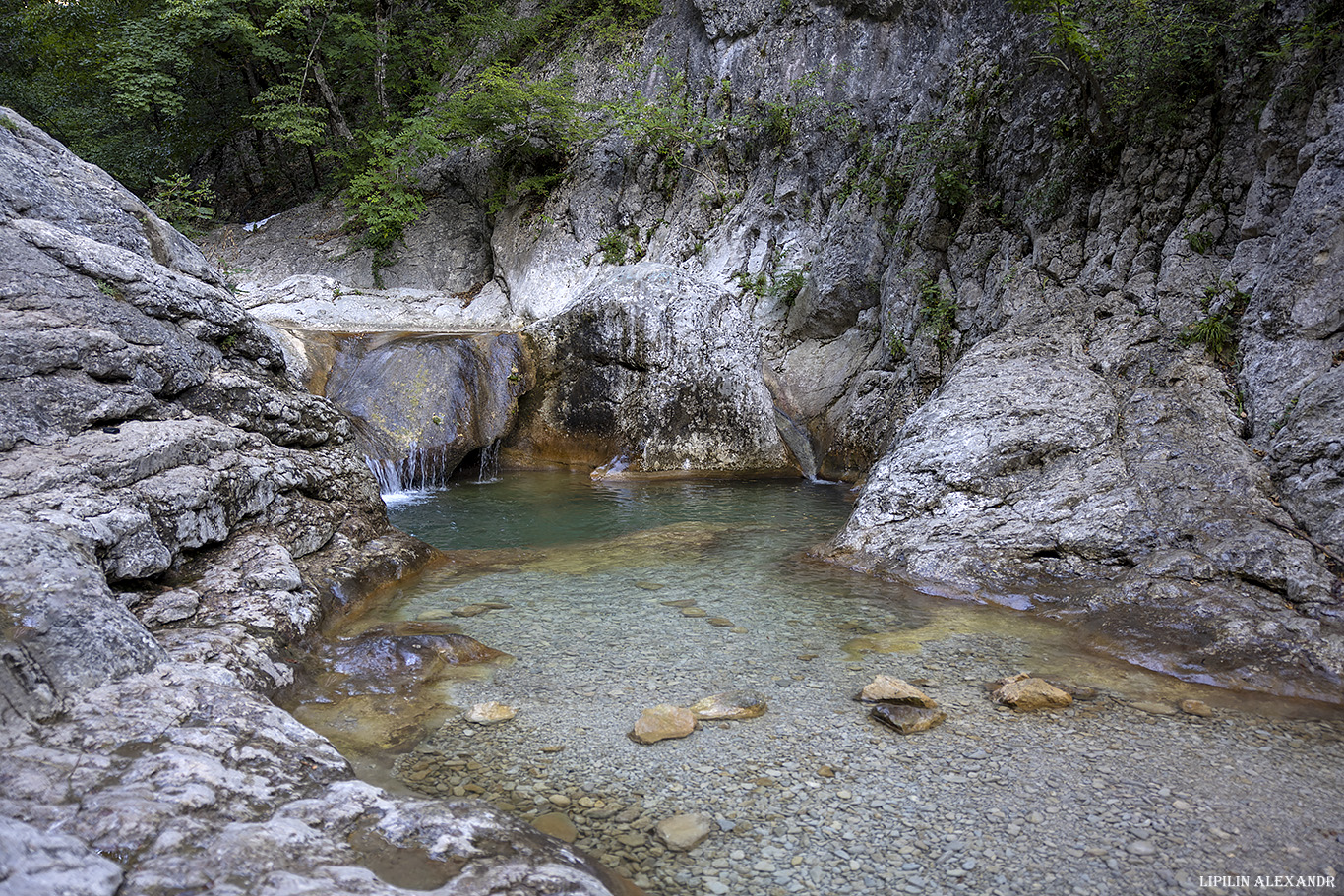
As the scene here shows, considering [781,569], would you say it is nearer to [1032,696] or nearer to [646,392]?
[1032,696]

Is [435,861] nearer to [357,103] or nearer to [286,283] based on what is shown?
[286,283]

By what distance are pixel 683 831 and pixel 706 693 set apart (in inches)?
46.0

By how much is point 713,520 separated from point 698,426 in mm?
3565

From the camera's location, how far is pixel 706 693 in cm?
383

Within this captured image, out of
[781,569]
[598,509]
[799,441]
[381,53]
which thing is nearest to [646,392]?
[799,441]

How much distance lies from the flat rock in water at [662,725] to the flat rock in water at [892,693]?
931 millimetres

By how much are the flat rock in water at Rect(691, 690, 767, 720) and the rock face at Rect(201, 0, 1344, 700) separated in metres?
2.28

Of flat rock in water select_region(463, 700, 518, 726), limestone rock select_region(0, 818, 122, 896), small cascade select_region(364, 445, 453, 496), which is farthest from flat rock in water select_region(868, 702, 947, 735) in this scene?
small cascade select_region(364, 445, 453, 496)

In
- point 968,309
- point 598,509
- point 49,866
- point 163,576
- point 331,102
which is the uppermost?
point 331,102

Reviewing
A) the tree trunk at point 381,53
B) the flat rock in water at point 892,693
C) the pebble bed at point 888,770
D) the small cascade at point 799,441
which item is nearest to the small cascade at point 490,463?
the small cascade at point 799,441

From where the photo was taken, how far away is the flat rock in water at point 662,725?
3.36 meters

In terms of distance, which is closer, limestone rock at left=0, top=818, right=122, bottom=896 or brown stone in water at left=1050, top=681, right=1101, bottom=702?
limestone rock at left=0, top=818, right=122, bottom=896

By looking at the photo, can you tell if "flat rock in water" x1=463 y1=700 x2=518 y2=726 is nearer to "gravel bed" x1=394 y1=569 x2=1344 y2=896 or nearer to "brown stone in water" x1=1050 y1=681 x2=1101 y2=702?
"gravel bed" x1=394 y1=569 x2=1344 y2=896

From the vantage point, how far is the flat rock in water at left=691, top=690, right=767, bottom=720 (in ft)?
11.7
